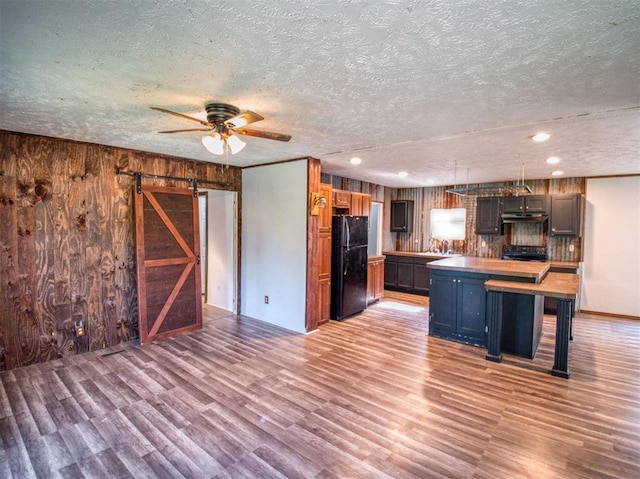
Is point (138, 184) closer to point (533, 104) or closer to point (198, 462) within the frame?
point (198, 462)

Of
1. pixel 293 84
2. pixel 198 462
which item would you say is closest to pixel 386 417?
pixel 198 462

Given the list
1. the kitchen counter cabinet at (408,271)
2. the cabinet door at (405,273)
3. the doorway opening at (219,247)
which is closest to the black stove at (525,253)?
the kitchen counter cabinet at (408,271)

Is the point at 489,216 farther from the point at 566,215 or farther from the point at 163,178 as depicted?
the point at 163,178

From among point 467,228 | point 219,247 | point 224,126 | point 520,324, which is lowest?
point 520,324

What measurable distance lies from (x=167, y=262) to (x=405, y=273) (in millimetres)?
5004

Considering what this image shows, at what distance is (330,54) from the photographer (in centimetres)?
177

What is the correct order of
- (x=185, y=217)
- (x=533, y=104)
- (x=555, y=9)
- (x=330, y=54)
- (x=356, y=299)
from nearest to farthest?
1. (x=555, y=9)
2. (x=330, y=54)
3. (x=533, y=104)
4. (x=185, y=217)
5. (x=356, y=299)

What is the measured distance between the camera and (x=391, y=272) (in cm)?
771

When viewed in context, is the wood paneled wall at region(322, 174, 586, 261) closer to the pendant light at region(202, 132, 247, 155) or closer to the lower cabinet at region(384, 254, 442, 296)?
the lower cabinet at region(384, 254, 442, 296)

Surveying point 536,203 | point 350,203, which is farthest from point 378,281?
point 536,203

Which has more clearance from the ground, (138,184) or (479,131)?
(479,131)

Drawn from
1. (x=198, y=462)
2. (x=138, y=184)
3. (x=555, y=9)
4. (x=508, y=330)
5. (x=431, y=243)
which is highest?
(x=555, y=9)

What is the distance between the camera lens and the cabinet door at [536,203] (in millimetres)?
6020

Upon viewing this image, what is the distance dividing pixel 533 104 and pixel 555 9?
4.06 feet
